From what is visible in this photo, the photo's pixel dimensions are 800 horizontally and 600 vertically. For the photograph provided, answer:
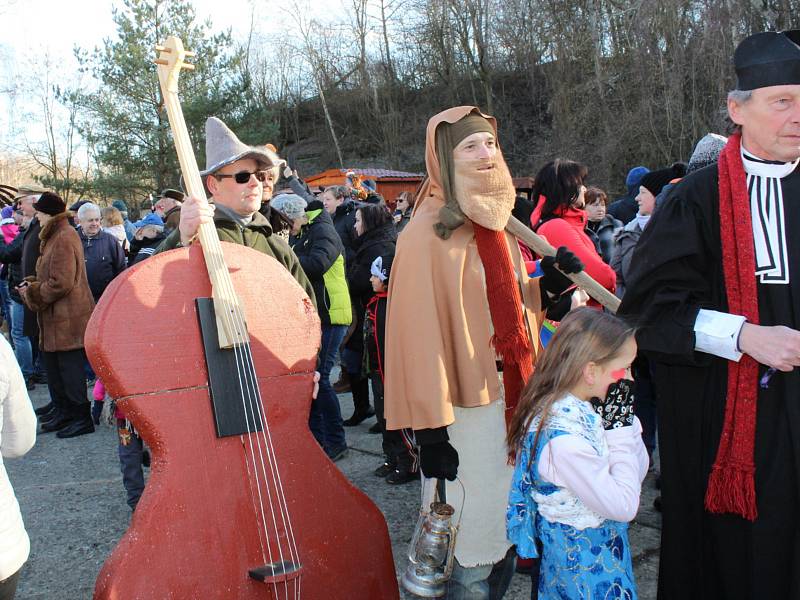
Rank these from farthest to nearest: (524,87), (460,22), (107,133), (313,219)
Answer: (460,22)
(524,87)
(107,133)
(313,219)

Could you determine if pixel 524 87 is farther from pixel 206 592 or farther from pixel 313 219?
pixel 206 592

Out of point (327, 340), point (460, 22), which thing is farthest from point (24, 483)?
point (460, 22)

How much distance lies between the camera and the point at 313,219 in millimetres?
5195

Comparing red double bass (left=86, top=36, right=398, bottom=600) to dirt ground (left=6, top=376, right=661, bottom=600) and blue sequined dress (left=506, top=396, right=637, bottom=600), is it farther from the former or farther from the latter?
dirt ground (left=6, top=376, right=661, bottom=600)

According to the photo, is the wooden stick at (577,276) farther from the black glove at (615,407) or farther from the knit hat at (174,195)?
the knit hat at (174,195)

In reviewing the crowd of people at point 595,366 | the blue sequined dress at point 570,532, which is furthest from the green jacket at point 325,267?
the blue sequined dress at point 570,532

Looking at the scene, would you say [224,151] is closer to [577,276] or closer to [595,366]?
[577,276]

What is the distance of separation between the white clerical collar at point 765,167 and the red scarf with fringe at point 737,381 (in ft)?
0.08

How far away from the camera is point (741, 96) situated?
7.14ft

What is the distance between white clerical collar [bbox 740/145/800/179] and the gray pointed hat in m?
1.84

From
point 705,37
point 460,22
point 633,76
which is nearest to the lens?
point 705,37

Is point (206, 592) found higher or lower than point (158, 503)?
lower

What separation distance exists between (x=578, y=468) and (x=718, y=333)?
1.92 feet

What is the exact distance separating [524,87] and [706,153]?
1017 inches
